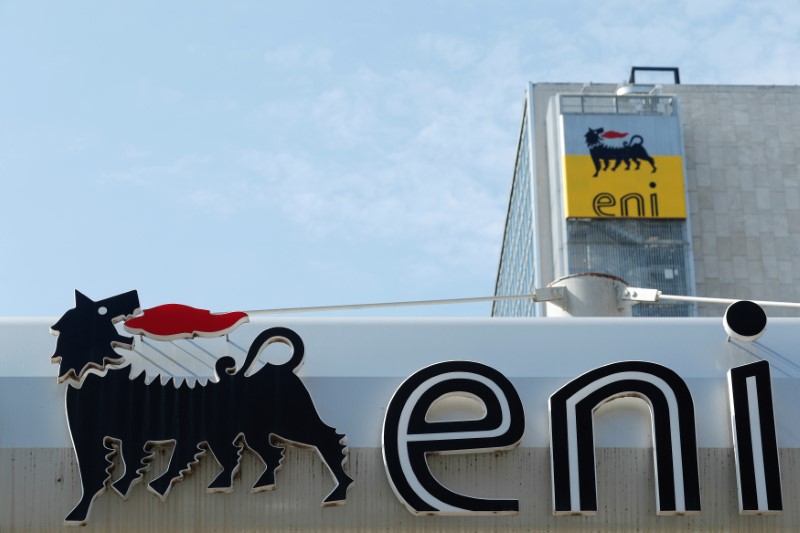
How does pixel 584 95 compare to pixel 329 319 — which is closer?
pixel 329 319

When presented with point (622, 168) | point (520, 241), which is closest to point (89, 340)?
point (622, 168)

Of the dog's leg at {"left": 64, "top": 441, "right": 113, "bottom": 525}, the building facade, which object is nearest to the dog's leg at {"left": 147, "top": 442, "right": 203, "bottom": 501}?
the dog's leg at {"left": 64, "top": 441, "right": 113, "bottom": 525}

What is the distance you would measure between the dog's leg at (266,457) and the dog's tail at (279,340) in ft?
2.81

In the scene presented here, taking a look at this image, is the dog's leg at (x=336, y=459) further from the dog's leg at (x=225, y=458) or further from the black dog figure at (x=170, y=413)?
the dog's leg at (x=225, y=458)

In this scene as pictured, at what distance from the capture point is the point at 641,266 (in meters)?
73.5

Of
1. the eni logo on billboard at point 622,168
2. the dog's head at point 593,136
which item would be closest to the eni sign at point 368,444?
the eni logo on billboard at point 622,168

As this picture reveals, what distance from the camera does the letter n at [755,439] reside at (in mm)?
16219

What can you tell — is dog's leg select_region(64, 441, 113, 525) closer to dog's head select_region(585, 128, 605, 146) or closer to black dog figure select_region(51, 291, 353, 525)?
black dog figure select_region(51, 291, 353, 525)

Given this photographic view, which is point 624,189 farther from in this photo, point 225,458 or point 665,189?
point 225,458

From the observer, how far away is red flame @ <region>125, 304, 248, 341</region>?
16.6 meters

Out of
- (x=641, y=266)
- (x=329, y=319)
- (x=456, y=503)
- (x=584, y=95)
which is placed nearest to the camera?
(x=456, y=503)

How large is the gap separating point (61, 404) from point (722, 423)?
26.4 ft

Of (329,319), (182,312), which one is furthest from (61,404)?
(329,319)

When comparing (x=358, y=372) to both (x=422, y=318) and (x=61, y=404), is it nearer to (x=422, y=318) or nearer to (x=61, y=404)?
(x=422, y=318)
